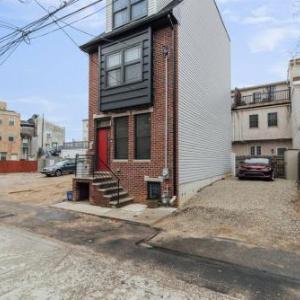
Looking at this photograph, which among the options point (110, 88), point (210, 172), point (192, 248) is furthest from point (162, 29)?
point (192, 248)

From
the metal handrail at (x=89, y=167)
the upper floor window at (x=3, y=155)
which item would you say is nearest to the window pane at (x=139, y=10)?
the metal handrail at (x=89, y=167)

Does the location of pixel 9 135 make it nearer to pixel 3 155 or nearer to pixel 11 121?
pixel 11 121

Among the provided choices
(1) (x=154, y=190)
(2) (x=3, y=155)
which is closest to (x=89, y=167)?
(1) (x=154, y=190)

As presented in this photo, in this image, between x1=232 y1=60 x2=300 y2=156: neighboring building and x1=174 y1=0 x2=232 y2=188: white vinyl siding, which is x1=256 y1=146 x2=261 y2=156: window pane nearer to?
x1=232 y1=60 x2=300 y2=156: neighboring building

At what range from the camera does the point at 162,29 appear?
10.5 metres

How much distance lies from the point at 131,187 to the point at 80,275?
6.58m

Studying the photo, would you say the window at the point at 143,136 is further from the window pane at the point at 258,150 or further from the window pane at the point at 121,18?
the window pane at the point at 258,150

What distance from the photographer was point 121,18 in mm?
11922

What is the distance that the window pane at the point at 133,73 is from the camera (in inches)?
425

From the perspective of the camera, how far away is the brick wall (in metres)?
32.6

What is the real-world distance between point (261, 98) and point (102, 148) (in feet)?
69.1

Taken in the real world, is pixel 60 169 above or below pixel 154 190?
above

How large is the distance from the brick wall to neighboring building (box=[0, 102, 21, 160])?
20.6 metres

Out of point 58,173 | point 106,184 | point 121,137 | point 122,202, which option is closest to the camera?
point 122,202
